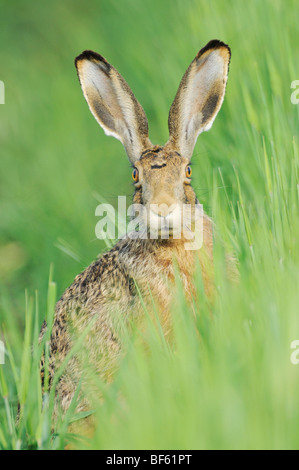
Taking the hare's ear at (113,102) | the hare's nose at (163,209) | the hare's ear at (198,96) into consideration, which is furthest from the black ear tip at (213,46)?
the hare's nose at (163,209)

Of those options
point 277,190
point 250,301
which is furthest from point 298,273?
point 277,190

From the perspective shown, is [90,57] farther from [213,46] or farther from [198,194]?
[198,194]

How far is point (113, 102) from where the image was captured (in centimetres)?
443

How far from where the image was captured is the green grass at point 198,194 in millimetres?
2463

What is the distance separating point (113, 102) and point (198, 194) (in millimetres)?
803

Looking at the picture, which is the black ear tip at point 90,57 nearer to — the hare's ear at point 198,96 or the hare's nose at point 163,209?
the hare's ear at point 198,96

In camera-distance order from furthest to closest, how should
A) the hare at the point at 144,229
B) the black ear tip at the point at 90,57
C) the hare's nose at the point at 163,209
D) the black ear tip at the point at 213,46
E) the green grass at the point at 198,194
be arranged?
1. the black ear tip at the point at 90,57
2. the black ear tip at the point at 213,46
3. the hare at the point at 144,229
4. the hare's nose at the point at 163,209
5. the green grass at the point at 198,194

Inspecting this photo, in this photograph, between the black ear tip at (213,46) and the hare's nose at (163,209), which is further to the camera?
the black ear tip at (213,46)

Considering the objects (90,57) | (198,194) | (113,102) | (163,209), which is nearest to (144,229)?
(163,209)

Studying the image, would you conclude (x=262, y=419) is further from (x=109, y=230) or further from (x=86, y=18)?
(x=86, y=18)

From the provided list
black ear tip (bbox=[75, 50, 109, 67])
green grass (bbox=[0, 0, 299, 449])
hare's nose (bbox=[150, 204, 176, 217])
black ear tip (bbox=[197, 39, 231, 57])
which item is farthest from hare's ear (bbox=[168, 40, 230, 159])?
hare's nose (bbox=[150, 204, 176, 217])

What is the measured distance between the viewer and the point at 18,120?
26.3 feet

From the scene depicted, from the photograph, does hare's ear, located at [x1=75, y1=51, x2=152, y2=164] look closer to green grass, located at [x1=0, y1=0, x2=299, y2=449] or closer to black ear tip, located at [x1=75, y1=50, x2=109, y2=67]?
black ear tip, located at [x1=75, y1=50, x2=109, y2=67]

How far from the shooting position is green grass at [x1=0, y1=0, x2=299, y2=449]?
246 cm
